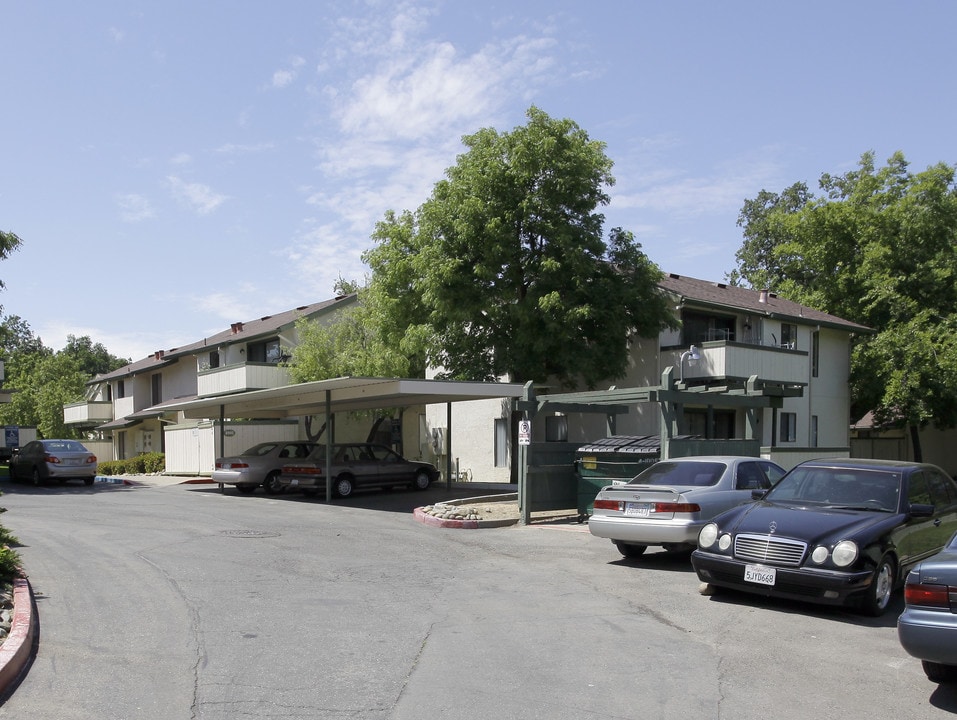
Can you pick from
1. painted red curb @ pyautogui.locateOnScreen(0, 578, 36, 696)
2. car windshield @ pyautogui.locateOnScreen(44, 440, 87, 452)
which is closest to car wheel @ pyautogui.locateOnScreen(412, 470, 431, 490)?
car windshield @ pyautogui.locateOnScreen(44, 440, 87, 452)

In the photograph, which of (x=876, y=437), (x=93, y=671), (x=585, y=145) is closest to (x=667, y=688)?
(x=93, y=671)

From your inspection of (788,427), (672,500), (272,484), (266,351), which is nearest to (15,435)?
(266,351)

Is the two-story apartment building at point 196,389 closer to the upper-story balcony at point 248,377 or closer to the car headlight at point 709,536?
the upper-story balcony at point 248,377

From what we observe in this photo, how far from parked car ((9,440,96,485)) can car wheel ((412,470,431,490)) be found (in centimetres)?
1015

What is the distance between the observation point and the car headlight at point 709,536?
360 inches

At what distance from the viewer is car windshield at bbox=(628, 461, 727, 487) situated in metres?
11.8

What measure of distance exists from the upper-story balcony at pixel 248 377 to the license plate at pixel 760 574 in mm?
25406

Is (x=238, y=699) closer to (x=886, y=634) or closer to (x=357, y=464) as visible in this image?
(x=886, y=634)

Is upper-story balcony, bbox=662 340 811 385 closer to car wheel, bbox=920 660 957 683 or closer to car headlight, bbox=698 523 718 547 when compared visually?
car headlight, bbox=698 523 718 547

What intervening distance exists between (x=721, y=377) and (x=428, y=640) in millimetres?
19587

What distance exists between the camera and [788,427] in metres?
29.7

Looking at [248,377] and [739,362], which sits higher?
[739,362]

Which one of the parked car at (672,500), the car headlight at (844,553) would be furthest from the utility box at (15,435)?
the car headlight at (844,553)

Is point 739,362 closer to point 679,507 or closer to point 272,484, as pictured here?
point 272,484
